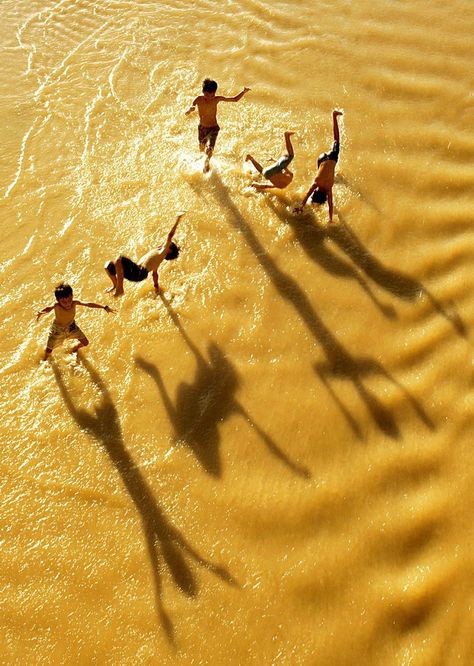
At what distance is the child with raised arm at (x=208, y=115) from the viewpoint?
6534mm

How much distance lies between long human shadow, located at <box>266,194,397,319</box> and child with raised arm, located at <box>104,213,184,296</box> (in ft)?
4.79

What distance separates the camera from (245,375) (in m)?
5.11

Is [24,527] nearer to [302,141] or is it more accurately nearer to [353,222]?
[353,222]

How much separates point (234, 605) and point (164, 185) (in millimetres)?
4695

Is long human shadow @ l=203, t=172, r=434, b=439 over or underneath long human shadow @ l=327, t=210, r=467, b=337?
underneath

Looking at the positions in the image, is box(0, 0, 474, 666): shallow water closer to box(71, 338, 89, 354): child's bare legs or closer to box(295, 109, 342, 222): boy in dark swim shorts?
box(71, 338, 89, 354): child's bare legs

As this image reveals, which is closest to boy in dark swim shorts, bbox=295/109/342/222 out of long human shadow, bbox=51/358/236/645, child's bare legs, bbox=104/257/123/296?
child's bare legs, bbox=104/257/123/296

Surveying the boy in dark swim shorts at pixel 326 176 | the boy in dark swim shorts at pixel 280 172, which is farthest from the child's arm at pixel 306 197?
the boy in dark swim shorts at pixel 280 172

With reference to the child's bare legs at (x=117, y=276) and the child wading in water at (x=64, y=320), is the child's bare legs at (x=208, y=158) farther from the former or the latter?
the child wading in water at (x=64, y=320)

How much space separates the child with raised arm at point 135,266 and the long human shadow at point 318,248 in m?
1.46

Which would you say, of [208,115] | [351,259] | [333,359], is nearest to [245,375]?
[333,359]

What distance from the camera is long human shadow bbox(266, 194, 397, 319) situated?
18.4ft

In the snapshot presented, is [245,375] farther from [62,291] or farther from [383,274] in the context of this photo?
[383,274]

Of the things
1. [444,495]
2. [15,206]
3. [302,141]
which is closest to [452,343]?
[444,495]
